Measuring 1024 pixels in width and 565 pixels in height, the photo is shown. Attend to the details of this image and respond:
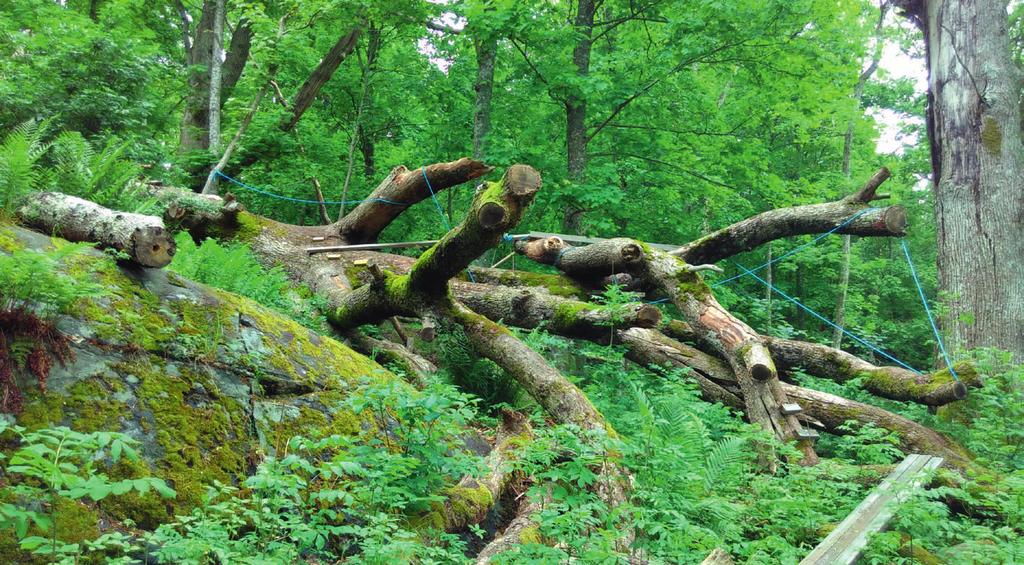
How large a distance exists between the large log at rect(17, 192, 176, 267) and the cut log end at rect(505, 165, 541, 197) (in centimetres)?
230

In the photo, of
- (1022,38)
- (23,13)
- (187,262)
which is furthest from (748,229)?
(23,13)

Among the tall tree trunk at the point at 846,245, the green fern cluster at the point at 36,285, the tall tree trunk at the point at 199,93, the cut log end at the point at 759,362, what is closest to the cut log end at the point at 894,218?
the cut log end at the point at 759,362

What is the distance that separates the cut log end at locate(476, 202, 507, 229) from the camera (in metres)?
4.90

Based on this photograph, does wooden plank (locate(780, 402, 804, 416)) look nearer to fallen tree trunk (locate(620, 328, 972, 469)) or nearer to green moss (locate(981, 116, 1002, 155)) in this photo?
fallen tree trunk (locate(620, 328, 972, 469))

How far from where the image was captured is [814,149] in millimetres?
21250

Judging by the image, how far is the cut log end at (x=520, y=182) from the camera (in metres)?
4.84

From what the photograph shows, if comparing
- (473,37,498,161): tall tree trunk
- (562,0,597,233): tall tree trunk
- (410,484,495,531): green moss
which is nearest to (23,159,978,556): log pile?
(410,484,495,531): green moss

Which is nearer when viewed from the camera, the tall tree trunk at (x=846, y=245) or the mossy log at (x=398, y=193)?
the mossy log at (x=398, y=193)

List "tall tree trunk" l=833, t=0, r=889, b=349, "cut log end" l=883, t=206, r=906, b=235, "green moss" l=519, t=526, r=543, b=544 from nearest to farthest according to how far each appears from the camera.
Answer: "green moss" l=519, t=526, r=543, b=544 → "cut log end" l=883, t=206, r=906, b=235 → "tall tree trunk" l=833, t=0, r=889, b=349

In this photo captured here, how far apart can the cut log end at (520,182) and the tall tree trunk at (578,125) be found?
336 inches

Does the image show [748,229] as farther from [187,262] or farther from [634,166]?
[187,262]

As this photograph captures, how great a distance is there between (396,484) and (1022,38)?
11592 millimetres

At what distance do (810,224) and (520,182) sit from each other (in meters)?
5.47

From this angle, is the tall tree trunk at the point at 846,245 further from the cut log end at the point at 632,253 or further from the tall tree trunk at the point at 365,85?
the tall tree trunk at the point at 365,85
